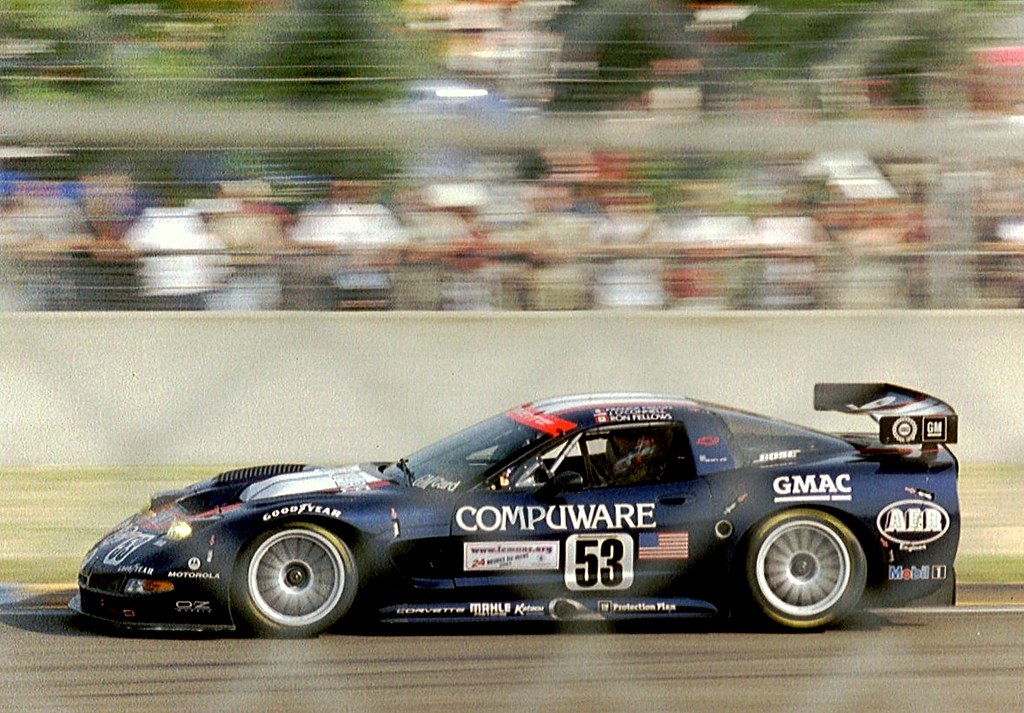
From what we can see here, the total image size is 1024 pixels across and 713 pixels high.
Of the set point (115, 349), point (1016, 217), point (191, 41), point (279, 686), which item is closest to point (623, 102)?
point (191, 41)

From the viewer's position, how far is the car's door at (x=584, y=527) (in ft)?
16.6

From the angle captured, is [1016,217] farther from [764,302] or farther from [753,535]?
[753,535]

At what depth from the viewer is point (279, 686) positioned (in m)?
2.42

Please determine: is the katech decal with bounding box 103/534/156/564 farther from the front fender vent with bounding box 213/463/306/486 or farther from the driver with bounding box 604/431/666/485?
the driver with bounding box 604/431/666/485

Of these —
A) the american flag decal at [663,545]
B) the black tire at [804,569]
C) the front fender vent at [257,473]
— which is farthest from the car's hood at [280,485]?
the black tire at [804,569]

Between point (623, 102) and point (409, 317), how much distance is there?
730 millimetres

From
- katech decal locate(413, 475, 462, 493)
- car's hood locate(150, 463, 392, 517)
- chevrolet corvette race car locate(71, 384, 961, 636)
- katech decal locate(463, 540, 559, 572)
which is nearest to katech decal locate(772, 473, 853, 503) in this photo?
chevrolet corvette race car locate(71, 384, 961, 636)

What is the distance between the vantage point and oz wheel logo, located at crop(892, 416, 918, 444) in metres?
4.95

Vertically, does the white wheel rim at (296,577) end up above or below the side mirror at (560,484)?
below

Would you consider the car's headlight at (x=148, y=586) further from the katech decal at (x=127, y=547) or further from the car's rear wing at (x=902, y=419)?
the car's rear wing at (x=902, y=419)

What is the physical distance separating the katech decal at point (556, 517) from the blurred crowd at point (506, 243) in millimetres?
3151

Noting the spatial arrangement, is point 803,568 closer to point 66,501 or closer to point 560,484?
point 560,484

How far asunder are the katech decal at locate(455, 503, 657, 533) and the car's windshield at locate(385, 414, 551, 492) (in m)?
0.14

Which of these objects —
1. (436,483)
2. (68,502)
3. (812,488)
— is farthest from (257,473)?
(68,502)
